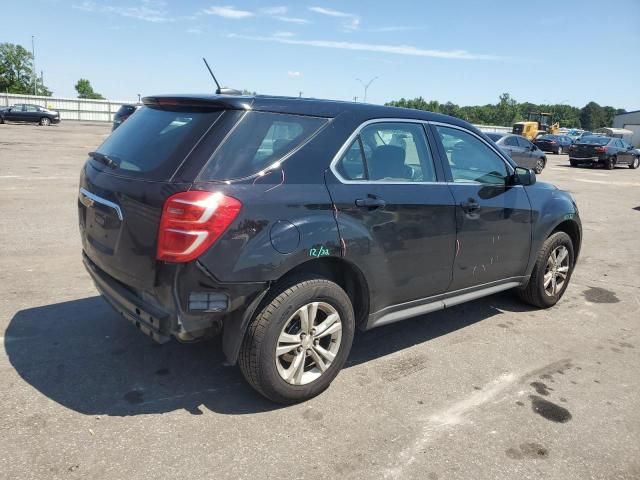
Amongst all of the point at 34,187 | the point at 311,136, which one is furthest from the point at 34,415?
the point at 34,187

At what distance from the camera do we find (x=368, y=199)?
3.32 metres

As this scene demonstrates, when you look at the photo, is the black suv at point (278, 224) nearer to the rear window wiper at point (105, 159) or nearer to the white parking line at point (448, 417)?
the rear window wiper at point (105, 159)

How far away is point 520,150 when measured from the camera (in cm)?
2097

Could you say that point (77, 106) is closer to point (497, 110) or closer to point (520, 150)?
point (520, 150)

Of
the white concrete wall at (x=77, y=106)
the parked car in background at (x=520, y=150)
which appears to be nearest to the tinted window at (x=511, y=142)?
the parked car in background at (x=520, y=150)

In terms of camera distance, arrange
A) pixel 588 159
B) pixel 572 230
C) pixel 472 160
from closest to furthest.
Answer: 1. pixel 472 160
2. pixel 572 230
3. pixel 588 159

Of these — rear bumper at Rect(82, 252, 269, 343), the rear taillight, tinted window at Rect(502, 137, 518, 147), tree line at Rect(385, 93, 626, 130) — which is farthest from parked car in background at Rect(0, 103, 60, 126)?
tree line at Rect(385, 93, 626, 130)

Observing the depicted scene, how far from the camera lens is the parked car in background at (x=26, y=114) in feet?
119

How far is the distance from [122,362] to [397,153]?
2424 mm

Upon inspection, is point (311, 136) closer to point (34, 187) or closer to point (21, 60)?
point (34, 187)

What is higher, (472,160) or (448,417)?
(472,160)

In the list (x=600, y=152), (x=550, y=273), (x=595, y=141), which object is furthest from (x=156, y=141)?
(x=595, y=141)

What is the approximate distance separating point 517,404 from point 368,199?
1.66 m

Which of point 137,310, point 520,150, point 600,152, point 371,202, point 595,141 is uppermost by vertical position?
point 595,141
